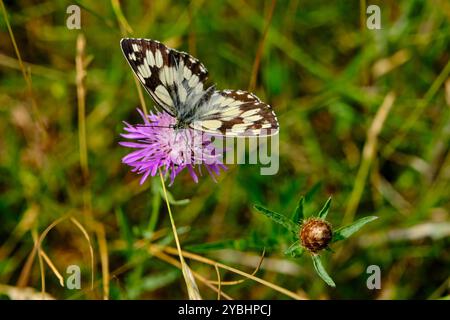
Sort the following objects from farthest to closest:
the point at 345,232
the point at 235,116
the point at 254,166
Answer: the point at 254,166 < the point at 235,116 < the point at 345,232

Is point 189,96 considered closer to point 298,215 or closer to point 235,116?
point 235,116

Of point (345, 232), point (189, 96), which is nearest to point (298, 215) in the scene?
point (345, 232)

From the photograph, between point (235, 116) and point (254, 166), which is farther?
point (254, 166)

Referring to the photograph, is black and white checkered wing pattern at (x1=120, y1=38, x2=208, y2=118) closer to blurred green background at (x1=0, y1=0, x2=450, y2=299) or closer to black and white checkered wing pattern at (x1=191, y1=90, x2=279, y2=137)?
black and white checkered wing pattern at (x1=191, y1=90, x2=279, y2=137)

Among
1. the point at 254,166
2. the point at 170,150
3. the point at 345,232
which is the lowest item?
the point at 345,232

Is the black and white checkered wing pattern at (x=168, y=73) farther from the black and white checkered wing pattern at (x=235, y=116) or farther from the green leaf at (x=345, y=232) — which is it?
the green leaf at (x=345, y=232)

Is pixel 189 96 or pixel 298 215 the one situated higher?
pixel 189 96

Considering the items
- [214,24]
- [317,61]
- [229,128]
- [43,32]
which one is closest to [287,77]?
[317,61]

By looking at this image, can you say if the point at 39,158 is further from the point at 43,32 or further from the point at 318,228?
the point at 318,228
